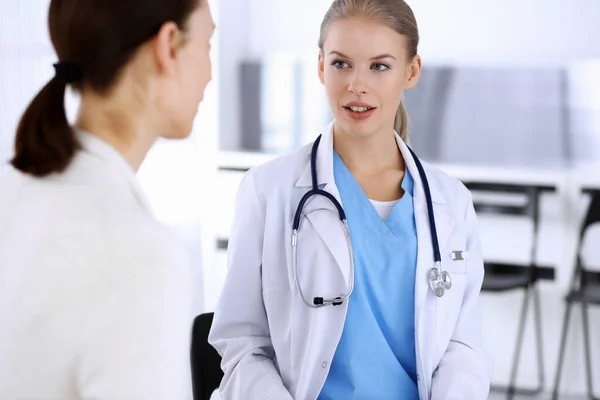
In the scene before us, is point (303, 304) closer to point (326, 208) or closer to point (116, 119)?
point (326, 208)

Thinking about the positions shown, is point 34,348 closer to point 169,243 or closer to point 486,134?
point 169,243

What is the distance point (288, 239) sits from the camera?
135 cm

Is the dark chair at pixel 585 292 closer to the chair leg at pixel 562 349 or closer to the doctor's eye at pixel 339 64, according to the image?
the chair leg at pixel 562 349

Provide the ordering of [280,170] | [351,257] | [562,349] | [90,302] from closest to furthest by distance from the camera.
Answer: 1. [90,302]
2. [351,257]
3. [280,170]
4. [562,349]

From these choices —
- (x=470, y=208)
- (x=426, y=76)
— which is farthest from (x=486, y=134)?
(x=470, y=208)

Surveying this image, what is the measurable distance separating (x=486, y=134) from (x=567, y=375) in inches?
46.2

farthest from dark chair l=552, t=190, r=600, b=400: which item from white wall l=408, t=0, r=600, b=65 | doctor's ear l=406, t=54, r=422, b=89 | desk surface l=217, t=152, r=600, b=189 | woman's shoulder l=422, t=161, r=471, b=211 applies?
doctor's ear l=406, t=54, r=422, b=89

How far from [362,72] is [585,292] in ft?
6.82

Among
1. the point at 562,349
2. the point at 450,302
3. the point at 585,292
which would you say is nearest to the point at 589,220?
the point at 585,292

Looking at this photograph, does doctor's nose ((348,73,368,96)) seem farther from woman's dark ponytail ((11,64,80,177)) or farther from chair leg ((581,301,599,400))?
chair leg ((581,301,599,400))

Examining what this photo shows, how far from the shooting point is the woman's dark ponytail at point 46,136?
721mm

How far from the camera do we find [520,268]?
11.1ft

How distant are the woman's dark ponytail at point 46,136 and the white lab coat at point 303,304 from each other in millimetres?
620

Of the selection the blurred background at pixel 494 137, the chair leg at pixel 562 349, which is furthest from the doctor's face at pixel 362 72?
the chair leg at pixel 562 349
